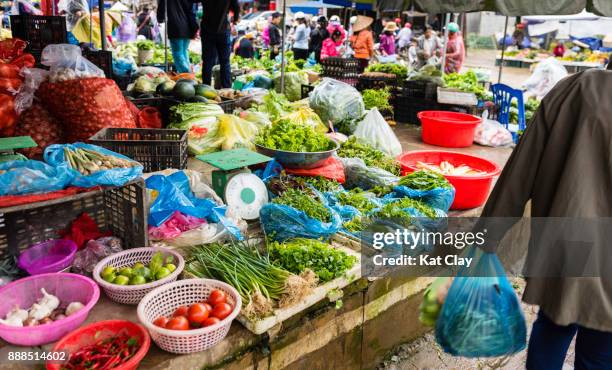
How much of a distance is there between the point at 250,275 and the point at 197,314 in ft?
1.60

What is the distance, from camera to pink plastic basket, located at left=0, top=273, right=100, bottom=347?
209 centimetres

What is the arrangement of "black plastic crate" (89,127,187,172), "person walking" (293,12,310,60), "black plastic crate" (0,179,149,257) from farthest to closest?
1. "person walking" (293,12,310,60)
2. "black plastic crate" (89,127,187,172)
3. "black plastic crate" (0,179,149,257)

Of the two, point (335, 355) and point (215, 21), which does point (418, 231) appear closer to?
point (335, 355)

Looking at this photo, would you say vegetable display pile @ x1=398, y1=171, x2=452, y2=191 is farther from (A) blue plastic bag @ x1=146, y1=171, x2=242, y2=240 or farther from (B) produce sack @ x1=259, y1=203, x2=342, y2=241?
(A) blue plastic bag @ x1=146, y1=171, x2=242, y2=240

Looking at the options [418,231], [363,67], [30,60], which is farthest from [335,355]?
[363,67]

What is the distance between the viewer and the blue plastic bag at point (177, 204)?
3074 millimetres

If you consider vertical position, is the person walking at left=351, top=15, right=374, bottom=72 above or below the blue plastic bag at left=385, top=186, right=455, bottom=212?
above

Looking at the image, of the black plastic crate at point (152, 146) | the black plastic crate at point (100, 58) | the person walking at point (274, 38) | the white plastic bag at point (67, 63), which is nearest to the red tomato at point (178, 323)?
the black plastic crate at point (152, 146)

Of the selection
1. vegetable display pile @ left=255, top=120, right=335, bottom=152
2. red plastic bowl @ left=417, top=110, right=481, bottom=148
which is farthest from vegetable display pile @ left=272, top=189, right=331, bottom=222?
red plastic bowl @ left=417, top=110, right=481, bottom=148

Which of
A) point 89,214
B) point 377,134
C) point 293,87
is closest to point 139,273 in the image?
point 89,214

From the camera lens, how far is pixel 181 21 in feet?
24.2

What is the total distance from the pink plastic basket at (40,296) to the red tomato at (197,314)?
1.56ft

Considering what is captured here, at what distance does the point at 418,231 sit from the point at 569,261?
1449mm

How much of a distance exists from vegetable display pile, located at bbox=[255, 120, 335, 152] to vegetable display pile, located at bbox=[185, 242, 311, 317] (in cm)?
123
